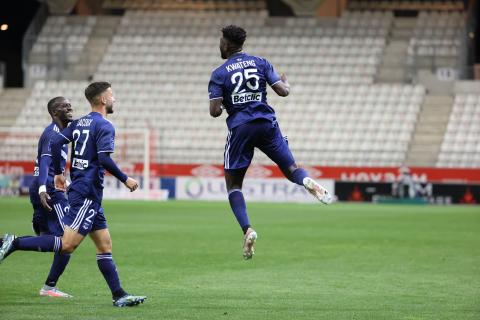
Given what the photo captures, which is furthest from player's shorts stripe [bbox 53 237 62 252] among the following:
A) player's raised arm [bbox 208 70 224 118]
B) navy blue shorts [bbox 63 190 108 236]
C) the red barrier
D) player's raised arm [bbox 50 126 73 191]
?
the red barrier

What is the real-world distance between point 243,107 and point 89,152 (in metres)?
1.61

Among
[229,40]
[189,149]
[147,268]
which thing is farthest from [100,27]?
[229,40]

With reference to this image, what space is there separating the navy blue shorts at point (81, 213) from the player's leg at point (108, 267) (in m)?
0.10

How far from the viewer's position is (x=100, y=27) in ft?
156

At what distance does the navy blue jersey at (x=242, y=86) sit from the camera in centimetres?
1030

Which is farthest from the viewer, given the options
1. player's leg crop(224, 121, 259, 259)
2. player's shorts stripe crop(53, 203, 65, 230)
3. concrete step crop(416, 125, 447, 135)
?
concrete step crop(416, 125, 447, 135)

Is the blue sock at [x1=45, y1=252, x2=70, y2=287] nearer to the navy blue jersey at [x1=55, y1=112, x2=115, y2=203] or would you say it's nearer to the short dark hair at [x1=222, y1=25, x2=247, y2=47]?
the navy blue jersey at [x1=55, y1=112, x2=115, y2=203]

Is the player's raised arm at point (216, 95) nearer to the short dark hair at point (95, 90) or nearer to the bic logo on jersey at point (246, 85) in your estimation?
the bic logo on jersey at point (246, 85)

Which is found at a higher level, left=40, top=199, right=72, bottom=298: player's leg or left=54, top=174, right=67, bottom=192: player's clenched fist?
left=54, top=174, right=67, bottom=192: player's clenched fist

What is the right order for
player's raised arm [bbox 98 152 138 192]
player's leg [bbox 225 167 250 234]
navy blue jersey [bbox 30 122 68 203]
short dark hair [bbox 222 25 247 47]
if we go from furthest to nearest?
navy blue jersey [bbox 30 122 68 203], player's leg [bbox 225 167 250 234], short dark hair [bbox 222 25 247 47], player's raised arm [bbox 98 152 138 192]

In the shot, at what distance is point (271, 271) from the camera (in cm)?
1411

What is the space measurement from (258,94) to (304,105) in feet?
106

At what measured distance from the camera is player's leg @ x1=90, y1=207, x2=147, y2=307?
1006cm

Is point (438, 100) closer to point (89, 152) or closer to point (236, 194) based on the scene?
point (236, 194)
